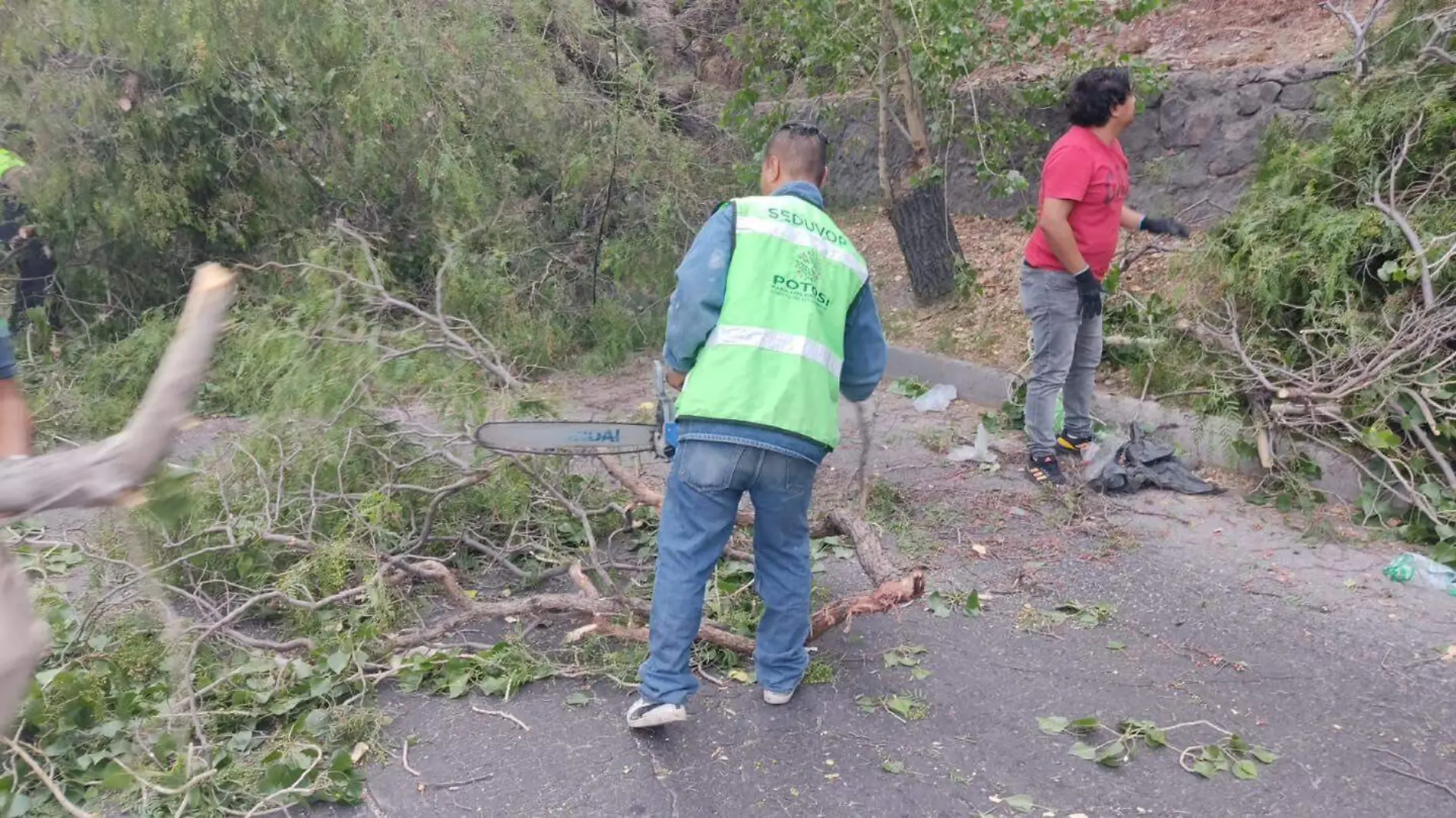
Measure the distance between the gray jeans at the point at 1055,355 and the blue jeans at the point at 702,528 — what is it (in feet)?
7.09

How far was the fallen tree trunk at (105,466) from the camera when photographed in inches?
51.4

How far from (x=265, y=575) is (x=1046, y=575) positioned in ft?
10.1

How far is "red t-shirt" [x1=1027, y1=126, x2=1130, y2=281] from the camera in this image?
15.2 feet

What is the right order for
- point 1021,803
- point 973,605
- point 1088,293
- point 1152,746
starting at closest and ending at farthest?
1. point 1021,803
2. point 1152,746
3. point 973,605
4. point 1088,293

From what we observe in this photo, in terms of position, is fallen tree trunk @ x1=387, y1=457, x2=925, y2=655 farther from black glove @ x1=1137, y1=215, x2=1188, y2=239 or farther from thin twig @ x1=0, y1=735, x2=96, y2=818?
black glove @ x1=1137, y1=215, x2=1188, y2=239

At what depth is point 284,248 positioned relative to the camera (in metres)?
7.97

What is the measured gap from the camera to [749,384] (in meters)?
2.97

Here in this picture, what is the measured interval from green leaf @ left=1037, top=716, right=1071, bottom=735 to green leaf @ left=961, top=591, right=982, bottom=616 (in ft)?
2.22

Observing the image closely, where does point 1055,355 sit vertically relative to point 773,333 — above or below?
below

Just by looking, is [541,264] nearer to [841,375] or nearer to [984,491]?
[984,491]

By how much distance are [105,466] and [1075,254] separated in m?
4.17

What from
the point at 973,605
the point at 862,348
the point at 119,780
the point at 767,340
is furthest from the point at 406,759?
the point at 973,605

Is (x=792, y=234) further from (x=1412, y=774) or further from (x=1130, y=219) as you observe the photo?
(x=1130, y=219)

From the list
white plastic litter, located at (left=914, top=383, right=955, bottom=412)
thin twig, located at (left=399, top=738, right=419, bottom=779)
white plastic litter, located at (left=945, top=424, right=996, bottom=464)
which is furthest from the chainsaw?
white plastic litter, located at (left=914, top=383, right=955, bottom=412)
